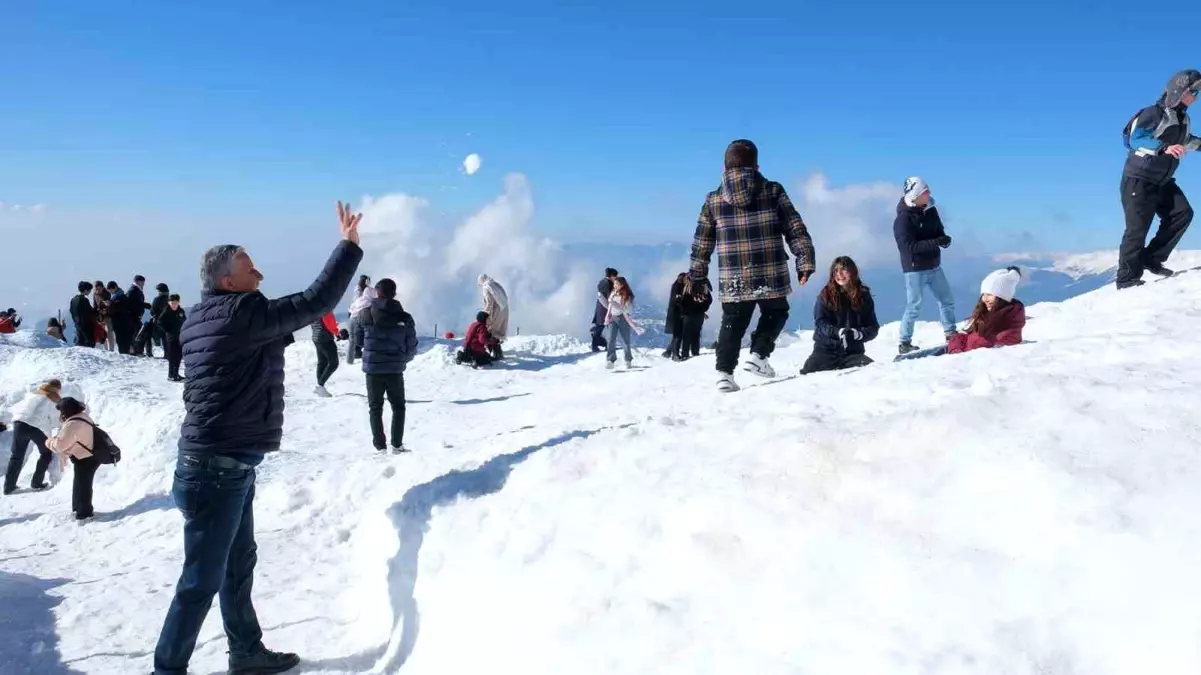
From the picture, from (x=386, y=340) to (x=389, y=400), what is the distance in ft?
2.68

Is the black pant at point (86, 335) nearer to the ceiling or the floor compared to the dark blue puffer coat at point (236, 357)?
nearer to the ceiling

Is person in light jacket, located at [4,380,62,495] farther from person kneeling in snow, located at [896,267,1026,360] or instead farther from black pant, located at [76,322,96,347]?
person kneeling in snow, located at [896,267,1026,360]

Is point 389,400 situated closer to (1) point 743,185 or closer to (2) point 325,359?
(1) point 743,185

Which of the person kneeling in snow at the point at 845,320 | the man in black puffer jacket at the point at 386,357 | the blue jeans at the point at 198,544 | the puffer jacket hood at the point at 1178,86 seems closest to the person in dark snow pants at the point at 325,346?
the man in black puffer jacket at the point at 386,357

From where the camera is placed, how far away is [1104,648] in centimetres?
266

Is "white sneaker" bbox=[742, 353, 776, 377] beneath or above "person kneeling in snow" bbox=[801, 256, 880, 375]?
beneath

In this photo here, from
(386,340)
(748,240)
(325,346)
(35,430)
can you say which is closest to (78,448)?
(35,430)

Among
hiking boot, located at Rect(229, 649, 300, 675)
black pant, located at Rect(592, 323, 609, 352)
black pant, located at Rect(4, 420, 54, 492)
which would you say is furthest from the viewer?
black pant, located at Rect(592, 323, 609, 352)

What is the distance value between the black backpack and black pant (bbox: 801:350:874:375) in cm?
898

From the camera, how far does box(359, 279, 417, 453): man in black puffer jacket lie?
9.45 meters

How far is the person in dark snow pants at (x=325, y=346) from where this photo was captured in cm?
1388

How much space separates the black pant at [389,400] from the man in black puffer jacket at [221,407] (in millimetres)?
5448

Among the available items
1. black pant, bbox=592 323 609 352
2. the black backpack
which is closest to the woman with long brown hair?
black pant, bbox=592 323 609 352

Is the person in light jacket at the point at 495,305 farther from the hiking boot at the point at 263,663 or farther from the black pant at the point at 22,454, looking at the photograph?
the hiking boot at the point at 263,663
